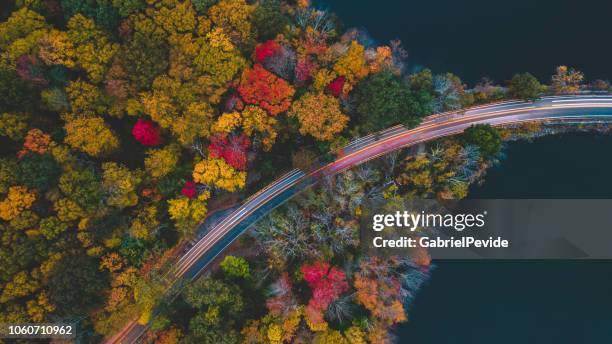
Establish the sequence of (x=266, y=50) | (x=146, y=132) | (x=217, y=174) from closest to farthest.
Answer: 1. (x=266, y=50)
2. (x=146, y=132)
3. (x=217, y=174)

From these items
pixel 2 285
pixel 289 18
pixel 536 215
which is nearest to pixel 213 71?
pixel 289 18

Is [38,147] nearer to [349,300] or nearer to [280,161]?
[280,161]

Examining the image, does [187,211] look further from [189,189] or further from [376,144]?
[376,144]

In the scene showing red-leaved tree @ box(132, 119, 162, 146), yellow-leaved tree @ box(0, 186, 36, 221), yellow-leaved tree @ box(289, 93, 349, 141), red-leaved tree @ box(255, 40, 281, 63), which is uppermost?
red-leaved tree @ box(255, 40, 281, 63)

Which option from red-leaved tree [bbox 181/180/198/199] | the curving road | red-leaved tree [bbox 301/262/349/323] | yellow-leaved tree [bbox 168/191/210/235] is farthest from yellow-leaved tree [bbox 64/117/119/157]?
red-leaved tree [bbox 301/262/349/323]

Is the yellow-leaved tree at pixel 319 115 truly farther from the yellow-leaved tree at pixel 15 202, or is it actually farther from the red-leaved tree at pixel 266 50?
the yellow-leaved tree at pixel 15 202

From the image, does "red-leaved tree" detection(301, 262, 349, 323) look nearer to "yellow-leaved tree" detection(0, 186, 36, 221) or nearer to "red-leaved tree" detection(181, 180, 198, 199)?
"red-leaved tree" detection(181, 180, 198, 199)

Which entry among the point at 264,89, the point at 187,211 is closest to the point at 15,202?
the point at 187,211
